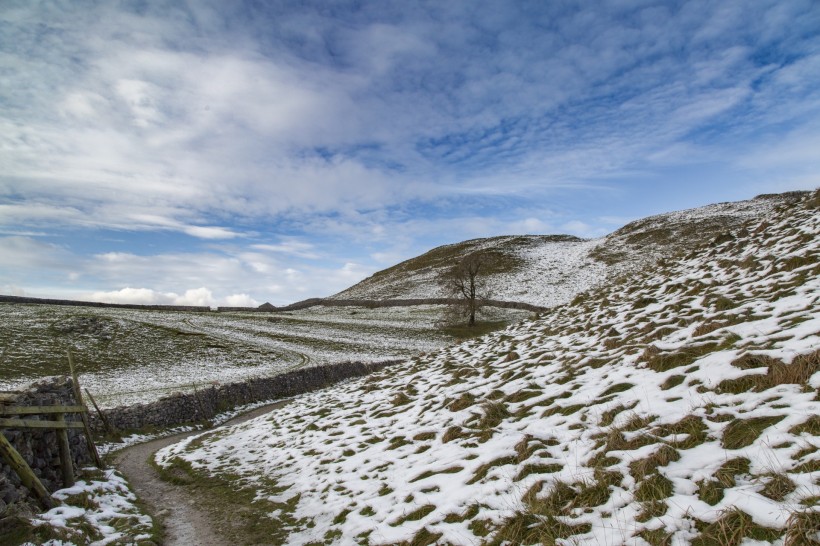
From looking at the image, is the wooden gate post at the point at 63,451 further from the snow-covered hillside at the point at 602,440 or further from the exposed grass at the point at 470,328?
the exposed grass at the point at 470,328

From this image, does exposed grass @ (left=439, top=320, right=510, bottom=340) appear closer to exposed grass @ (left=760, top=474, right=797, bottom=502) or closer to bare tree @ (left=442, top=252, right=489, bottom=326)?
bare tree @ (left=442, top=252, right=489, bottom=326)

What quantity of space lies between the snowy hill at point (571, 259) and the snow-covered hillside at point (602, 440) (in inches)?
2054

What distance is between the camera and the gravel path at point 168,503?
356 inches

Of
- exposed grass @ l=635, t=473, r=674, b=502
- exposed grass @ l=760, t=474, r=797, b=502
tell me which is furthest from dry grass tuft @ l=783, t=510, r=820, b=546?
exposed grass @ l=635, t=473, r=674, b=502

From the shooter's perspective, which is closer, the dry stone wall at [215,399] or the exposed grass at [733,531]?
the exposed grass at [733,531]

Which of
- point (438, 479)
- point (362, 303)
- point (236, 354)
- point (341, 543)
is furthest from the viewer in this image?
point (362, 303)

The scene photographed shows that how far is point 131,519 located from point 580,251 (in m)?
106

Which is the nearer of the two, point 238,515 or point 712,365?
point 712,365

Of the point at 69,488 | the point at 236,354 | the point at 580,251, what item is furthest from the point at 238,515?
the point at 580,251

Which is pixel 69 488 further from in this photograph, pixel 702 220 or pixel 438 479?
pixel 702 220

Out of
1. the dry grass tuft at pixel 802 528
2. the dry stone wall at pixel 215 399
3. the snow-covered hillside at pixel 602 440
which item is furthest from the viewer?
the dry stone wall at pixel 215 399

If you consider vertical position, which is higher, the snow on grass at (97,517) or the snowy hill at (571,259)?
the snowy hill at (571,259)

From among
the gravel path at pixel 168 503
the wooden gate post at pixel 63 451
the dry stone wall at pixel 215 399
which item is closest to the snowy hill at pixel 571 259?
the dry stone wall at pixel 215 399

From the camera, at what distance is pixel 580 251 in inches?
4080
